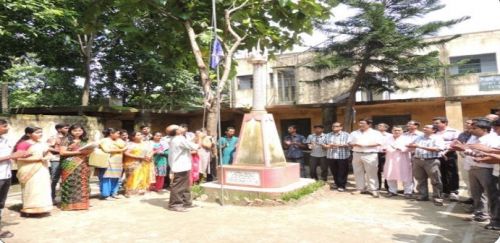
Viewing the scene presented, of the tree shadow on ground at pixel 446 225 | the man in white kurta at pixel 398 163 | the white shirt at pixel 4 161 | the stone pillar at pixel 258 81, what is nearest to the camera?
the tree shadow on ground at pixel 446 225

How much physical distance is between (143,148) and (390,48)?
6.77 m

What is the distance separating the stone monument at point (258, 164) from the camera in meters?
6.91

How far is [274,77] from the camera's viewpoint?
1897 cm

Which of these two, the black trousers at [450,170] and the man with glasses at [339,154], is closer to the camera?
the black trousers at [450,170]

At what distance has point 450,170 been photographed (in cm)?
704

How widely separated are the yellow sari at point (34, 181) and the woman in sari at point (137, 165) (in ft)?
6.30

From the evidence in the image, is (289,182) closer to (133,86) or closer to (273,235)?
(273,235)

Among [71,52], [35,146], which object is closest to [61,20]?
[71,52]

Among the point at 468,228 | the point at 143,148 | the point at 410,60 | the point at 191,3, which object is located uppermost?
the point at 191,3

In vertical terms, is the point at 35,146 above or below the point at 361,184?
above

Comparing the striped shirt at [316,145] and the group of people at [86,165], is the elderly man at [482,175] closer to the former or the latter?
the striped shirt at [316,145]

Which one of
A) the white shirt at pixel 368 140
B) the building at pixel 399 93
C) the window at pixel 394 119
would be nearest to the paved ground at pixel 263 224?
the white shirt at pixel 368 140

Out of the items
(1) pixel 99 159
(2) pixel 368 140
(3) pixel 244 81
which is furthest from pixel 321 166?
(3) pixel 244 81

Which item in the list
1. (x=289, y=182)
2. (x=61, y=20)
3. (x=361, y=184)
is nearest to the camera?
(x=289, y=182)
